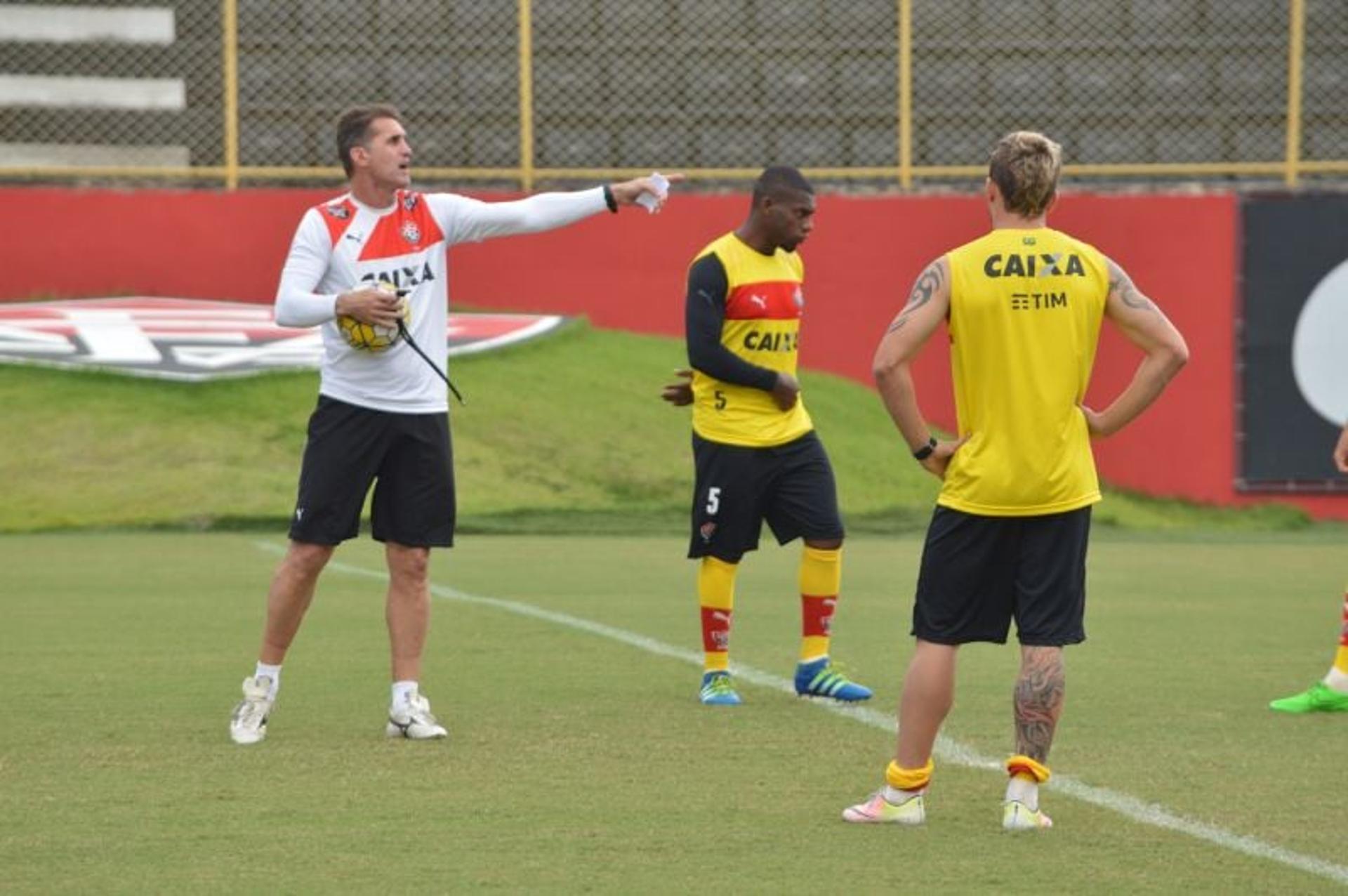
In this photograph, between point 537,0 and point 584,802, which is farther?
point 537,0

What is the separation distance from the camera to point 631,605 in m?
12.5

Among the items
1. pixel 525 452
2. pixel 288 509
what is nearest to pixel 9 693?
pixel 288 509

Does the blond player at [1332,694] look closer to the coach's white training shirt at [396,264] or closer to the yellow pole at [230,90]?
the coach's white training shirt at [396,264]

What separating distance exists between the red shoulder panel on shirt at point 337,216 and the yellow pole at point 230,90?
1289 centimetres

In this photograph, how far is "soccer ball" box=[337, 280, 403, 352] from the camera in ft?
26.1

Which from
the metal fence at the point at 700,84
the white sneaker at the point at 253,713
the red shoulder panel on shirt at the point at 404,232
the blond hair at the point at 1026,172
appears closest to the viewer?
the blond hair at the point at 1026,172

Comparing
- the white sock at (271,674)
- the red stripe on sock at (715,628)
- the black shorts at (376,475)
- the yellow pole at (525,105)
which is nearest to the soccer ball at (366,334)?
the black shorts at (376,475)

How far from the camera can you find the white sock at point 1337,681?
873 centimetres

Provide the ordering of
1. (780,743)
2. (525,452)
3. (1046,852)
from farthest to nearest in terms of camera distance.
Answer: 1. (525,452)
2. (780,743)
3. (1046,852)

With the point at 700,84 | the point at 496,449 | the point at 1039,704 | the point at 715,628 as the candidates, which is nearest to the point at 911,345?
the point at 1039,704

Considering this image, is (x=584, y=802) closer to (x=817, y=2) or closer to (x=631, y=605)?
(x=631, y=605)

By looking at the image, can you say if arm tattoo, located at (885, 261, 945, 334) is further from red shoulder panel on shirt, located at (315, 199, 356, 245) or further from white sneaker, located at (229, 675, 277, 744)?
white sneaker, located at (229, 675, 277, 744)

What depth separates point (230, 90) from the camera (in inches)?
822

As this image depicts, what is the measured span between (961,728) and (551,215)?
2164mm
